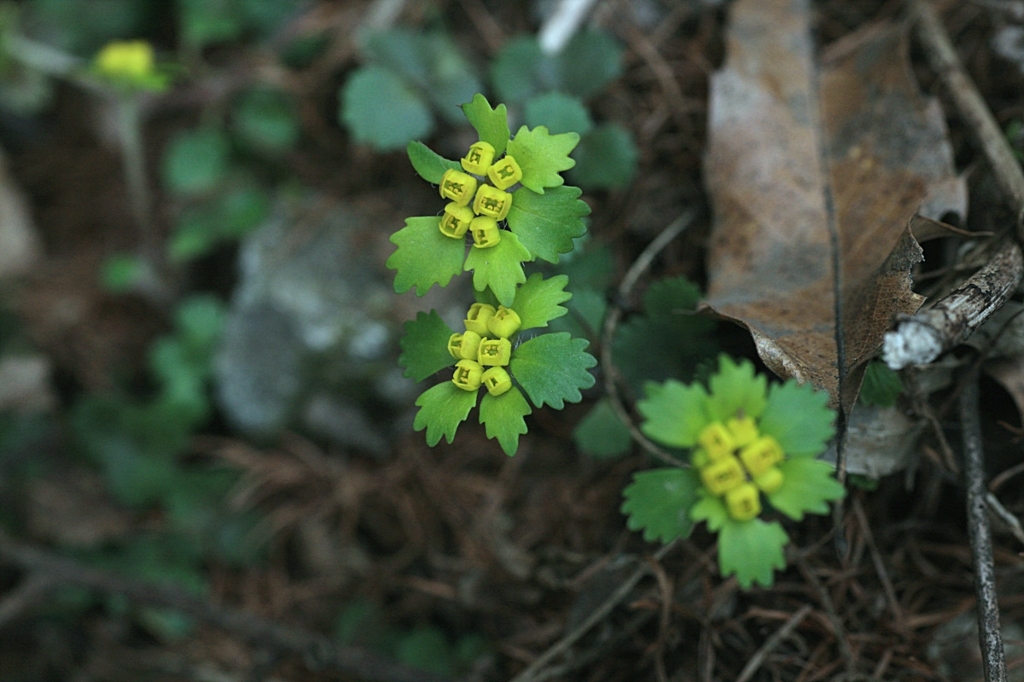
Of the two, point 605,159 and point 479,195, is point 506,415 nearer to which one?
point 479,195

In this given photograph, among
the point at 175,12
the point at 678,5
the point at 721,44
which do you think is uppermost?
the point at 175,12

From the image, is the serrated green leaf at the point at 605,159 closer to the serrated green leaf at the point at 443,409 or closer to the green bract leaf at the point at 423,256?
the green bract leaf at the point at 423,256

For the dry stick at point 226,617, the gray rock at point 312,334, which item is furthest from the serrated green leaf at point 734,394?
the gray rock at point 312,334

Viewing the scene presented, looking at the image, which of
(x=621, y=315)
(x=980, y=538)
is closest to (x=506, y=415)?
(x=621, y=315)

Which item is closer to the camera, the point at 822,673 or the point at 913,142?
the point at 822,673

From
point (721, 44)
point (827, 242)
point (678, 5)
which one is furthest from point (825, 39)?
point (827, 242)

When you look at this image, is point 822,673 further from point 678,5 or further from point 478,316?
point 678,5

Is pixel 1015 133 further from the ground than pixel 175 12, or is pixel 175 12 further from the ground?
pixel 175 12
